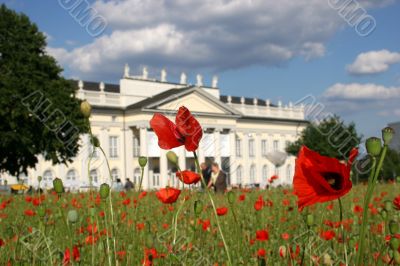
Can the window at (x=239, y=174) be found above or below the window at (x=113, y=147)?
below

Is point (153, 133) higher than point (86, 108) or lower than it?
higher

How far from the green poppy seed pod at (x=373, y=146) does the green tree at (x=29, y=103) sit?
2352cm

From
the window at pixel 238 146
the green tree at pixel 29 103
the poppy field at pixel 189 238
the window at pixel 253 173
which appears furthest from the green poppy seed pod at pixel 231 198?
the window at pixel 253 173

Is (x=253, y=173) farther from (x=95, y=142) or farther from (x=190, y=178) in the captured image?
(x=95, y=142)

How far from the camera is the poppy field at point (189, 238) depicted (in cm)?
169

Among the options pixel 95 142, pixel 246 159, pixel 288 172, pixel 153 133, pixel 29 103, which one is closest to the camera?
pixel 95 142

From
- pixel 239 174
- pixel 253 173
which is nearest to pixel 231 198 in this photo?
pixel 239 174

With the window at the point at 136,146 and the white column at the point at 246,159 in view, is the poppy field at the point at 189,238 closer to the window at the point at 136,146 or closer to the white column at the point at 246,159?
the window at the point at 136,146

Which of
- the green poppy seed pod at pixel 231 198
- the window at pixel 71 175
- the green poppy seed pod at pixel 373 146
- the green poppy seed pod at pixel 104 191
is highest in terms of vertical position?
the window at pixel 71 175

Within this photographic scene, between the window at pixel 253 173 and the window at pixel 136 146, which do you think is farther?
the window at pixel 253 173

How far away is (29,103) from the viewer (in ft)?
80.2

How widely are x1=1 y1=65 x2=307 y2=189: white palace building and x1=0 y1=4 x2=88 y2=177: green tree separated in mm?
15324

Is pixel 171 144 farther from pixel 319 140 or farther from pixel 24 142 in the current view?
pixel 319 140

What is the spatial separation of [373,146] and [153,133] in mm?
46865
